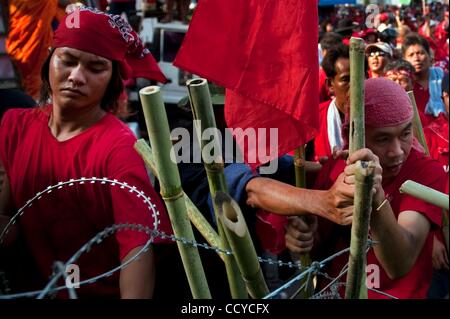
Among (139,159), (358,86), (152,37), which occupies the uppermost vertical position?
(358,86)

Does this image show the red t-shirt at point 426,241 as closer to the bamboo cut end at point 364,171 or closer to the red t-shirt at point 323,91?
the bamboo cut end at point 364,171

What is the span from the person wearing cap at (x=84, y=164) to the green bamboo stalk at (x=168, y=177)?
0.48 m

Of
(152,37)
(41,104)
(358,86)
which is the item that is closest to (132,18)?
(152,37)

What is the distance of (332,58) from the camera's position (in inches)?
176

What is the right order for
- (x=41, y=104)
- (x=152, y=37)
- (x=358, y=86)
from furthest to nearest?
(x=152, y=37), (x=41, y=104), (x=358, y=86)

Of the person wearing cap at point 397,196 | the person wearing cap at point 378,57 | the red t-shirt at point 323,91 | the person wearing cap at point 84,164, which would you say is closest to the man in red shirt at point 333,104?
the red t-shirt at point 323,91

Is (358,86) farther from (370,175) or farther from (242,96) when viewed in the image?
(242,96)

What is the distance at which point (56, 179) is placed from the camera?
222cm

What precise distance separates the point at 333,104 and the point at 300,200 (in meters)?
2.01

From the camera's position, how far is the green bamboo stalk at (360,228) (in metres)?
1.29

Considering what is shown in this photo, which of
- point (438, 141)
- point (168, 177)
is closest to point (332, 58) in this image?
point (438, 141)

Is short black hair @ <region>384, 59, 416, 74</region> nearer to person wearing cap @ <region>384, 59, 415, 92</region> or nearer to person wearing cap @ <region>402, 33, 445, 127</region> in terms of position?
person wearing cap @ <region>384, 59, 415, 92</region>

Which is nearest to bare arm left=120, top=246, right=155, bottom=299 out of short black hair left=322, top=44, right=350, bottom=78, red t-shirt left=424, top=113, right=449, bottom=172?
short black hair left=322, top=44, right=350, bottom=78

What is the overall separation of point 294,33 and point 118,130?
0.60m
